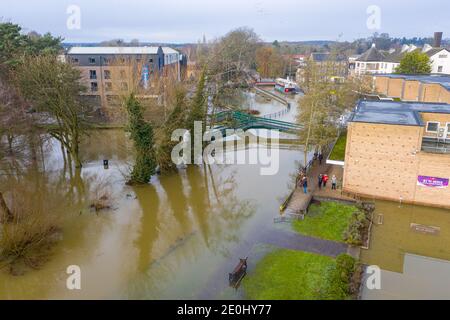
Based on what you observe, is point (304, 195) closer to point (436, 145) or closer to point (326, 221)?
point (326, 221)

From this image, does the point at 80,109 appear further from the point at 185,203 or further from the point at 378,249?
the point at 378,249

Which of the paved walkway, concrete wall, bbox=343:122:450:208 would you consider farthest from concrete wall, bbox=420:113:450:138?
the paved walkway

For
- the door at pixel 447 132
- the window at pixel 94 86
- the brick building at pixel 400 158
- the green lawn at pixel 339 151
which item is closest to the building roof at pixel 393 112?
the brick building at pixel 400 158

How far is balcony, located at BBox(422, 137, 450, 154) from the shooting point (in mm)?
18094

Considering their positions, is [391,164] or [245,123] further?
[245,123]

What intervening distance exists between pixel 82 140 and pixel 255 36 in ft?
171

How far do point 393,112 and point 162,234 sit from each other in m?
14.6

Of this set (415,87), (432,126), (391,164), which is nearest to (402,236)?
(391,164)

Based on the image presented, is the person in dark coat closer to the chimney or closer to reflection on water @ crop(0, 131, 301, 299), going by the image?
reflection on water @ crop(0, 131, 301, 299)

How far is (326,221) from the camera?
16812 millimetres

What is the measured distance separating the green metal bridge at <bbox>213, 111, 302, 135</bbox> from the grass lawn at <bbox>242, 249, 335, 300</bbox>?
20.6 metres

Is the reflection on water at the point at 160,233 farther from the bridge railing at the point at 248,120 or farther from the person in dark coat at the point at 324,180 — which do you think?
the bridge railing at the point at 248,120

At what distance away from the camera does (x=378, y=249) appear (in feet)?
47.9
